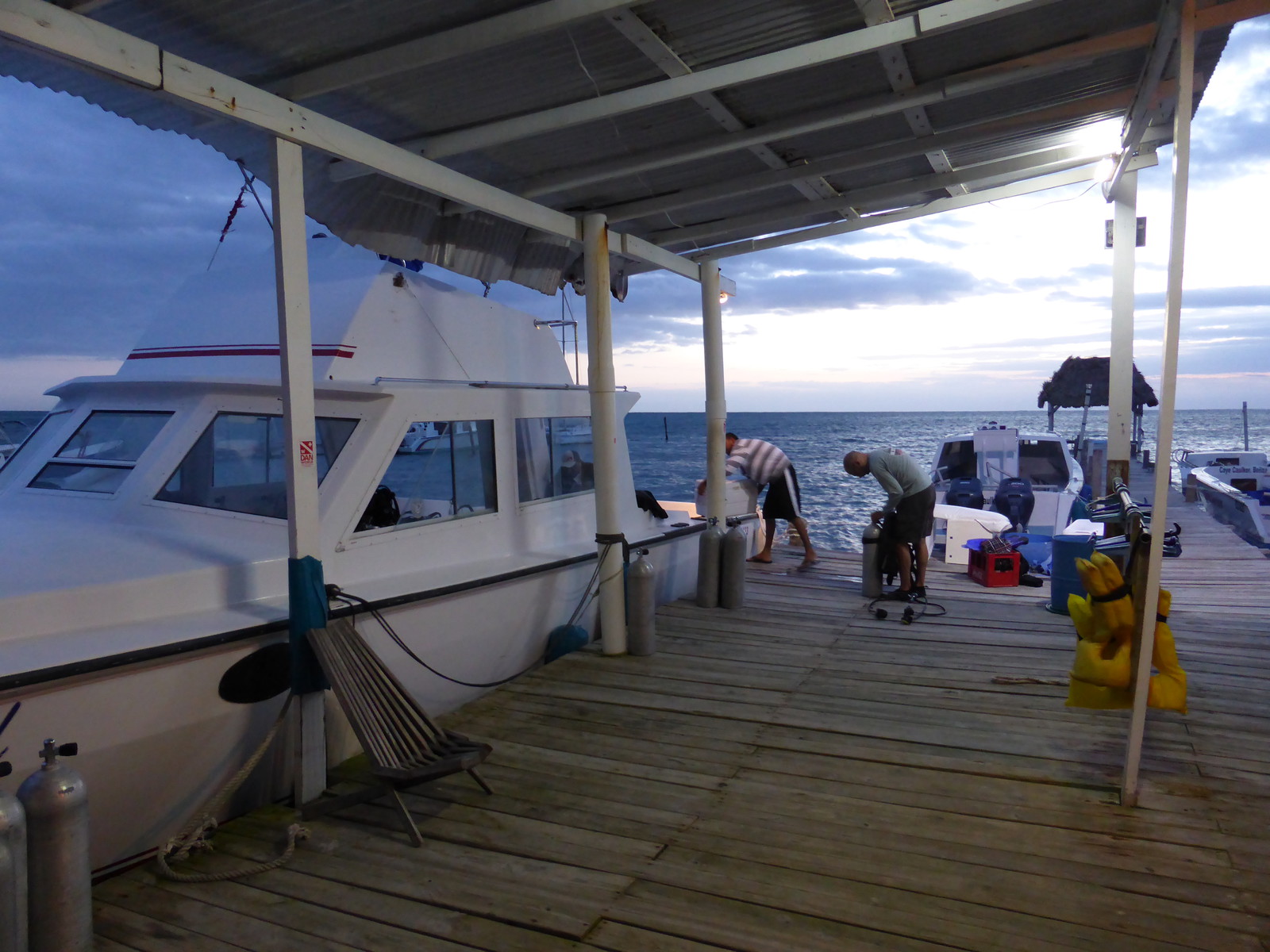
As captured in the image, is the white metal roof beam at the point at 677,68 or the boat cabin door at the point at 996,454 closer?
the white metal roof beam at the point at 677,68

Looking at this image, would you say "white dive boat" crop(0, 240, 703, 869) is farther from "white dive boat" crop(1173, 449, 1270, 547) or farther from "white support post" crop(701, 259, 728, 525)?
"white dive boat" crop(1173, 449, 1270, 547)

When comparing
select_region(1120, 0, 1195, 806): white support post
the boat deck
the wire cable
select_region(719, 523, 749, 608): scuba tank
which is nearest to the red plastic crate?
the boat deck

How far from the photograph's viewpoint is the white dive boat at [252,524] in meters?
3.32

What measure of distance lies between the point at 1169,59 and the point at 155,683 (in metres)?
5.41

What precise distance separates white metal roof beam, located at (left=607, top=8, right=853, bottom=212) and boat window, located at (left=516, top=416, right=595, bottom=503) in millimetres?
2352

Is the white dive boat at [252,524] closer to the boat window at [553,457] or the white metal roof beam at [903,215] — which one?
the boat window at [553,457]

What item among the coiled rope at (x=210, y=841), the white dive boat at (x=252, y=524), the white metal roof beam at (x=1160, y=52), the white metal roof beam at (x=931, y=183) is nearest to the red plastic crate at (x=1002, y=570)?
the white dive boat at (x=252, y=524)

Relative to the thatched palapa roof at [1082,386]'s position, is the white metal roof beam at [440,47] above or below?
above

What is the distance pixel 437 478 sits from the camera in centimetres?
531

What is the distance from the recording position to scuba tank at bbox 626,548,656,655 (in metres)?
5.76

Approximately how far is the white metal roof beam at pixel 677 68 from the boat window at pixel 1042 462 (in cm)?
1291

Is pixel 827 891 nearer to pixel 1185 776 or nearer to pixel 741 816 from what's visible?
pixel 741 816

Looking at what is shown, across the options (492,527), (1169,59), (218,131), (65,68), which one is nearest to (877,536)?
(492,527)

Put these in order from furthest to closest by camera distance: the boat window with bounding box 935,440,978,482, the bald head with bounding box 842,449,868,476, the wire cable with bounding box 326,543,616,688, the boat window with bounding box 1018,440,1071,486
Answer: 1. the boat window with bounding box 935,440,978,482
2. the boat window with bounding box 1018,440,1071,486
3. the bald head with bounding box 842,449,868,476
4. the wire cable with bounding box 326,543,616,688
